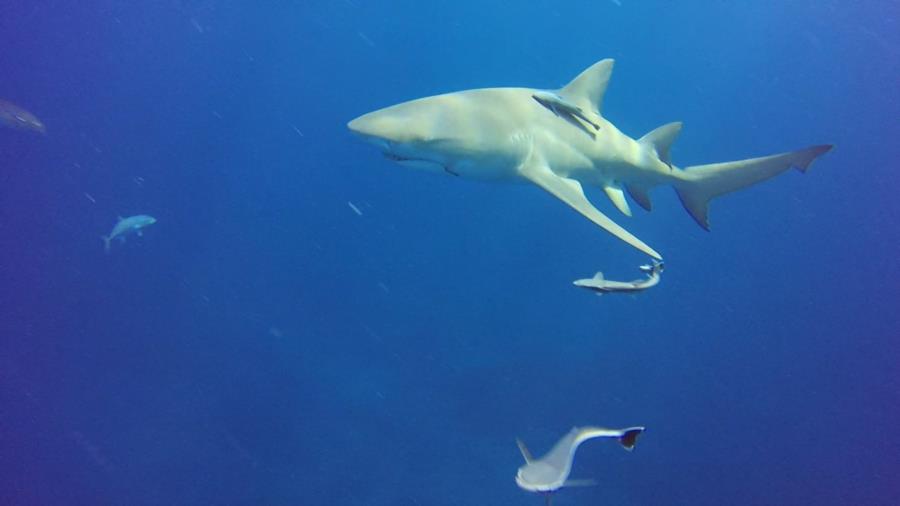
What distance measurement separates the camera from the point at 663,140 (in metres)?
5.69

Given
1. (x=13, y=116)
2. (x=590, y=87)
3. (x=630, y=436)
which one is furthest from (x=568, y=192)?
(x=13, y=116)

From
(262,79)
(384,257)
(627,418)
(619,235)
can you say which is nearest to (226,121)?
(262,79)

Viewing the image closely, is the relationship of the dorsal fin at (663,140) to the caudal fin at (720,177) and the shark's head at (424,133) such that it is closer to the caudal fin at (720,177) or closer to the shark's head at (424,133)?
the caudal fin at (720,177)

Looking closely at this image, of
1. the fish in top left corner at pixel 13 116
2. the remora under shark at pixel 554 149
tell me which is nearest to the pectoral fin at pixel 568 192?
the remora under shark at pixel 554 149

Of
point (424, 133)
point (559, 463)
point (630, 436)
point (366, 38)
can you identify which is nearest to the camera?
point (630, 436)

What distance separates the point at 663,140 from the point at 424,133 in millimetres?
2962

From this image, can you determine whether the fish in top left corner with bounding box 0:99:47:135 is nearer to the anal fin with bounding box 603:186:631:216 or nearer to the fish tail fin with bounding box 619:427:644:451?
the anal fin with bounding box 603:186:631:216

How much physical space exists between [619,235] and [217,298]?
607 inches

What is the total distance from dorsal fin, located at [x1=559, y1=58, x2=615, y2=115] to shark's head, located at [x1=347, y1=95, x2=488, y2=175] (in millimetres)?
1501

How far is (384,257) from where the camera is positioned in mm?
20984

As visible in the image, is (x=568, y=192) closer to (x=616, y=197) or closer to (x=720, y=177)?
(x=616, y=197)

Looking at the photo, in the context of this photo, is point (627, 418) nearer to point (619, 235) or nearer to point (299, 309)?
point (299, 309)

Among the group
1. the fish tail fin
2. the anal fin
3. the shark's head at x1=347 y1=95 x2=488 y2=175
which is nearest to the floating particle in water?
the anal fin

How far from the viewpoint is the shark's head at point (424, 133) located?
3.70 meters
